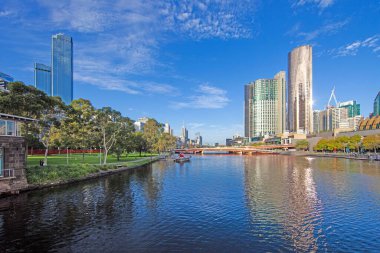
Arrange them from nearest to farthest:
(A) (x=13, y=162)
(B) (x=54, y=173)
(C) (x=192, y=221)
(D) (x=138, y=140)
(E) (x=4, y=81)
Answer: (C) (x=192, y=221) < (A) (x=13, y=162) < (B) (x=54, y=173) < (D) (x=138, y=140) < (E) (x=4, y=81)

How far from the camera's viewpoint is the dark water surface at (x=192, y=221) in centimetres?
1989

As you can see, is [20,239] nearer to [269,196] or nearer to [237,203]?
[237,203]

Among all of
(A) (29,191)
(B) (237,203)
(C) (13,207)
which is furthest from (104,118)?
(B) (237,203)

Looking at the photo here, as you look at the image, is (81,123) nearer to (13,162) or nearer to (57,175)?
(57,175)

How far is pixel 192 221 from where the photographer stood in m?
25.9

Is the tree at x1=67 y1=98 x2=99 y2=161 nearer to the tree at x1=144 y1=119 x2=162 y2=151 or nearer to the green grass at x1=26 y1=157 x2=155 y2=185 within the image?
the green grass at x1=26 y1=157 x2=155 y2=185

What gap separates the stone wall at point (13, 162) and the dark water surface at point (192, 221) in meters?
2.42

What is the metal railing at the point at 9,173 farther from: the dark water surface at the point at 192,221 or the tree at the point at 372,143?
the tree at the point at 372,143

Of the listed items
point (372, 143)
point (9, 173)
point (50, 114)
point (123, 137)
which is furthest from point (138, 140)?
point (372, 143)

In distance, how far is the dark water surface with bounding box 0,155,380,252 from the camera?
1989cm

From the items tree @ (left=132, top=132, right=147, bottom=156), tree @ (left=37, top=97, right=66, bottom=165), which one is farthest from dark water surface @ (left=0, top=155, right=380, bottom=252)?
tree @ (left=132, top=132, right=147, bottom=156)

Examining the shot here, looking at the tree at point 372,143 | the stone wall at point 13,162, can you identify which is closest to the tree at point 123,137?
the stone wall at point 13,162

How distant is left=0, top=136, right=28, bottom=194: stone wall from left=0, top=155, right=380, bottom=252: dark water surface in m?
2.42

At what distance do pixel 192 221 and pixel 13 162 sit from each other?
2989 centimetres
